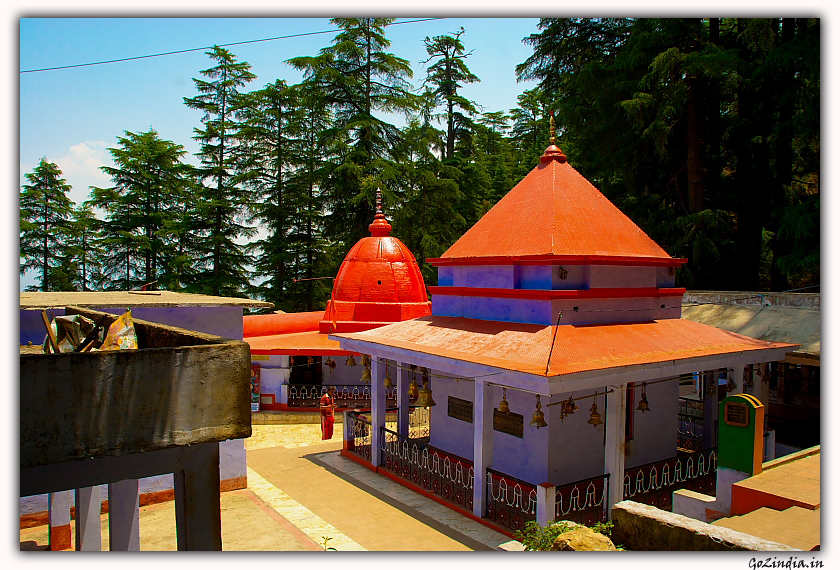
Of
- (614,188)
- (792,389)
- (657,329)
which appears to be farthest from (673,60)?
(657,329)

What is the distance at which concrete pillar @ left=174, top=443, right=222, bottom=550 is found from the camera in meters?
3.98

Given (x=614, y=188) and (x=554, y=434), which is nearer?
(x=554, y=434)

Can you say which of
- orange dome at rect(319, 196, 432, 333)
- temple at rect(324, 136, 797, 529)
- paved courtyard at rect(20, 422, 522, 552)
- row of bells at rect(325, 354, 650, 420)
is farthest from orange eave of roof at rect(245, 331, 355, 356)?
temple at rect(324, 136, 797, 529)

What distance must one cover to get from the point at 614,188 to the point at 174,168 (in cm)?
1989

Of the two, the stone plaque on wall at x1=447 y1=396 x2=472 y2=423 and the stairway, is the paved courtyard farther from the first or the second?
the stairway

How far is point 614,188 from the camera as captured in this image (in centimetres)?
2262

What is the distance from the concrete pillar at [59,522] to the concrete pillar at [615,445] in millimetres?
7730

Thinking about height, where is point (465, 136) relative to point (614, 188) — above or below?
above

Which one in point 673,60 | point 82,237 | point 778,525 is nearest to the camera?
point 778,525

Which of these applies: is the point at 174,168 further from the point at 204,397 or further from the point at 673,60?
the point at 204,397

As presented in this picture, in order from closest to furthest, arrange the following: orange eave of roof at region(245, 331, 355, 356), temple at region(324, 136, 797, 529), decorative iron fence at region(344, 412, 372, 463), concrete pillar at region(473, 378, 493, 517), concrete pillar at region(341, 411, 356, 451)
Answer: temple at region(324, 136, 797, 529) → concrete pillar at region(473, 378, 493, 517) → decorative iron fence at region(344, 412, 372, 463) → concrete pillar at region(341, 411, 356, 451) → orange eave of roof at region(245, 331, 355, 356)

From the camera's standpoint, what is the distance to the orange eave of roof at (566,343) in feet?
25.4

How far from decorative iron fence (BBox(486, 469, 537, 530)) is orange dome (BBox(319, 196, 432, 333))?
320 inches

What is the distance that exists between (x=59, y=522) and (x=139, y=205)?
21.6m
